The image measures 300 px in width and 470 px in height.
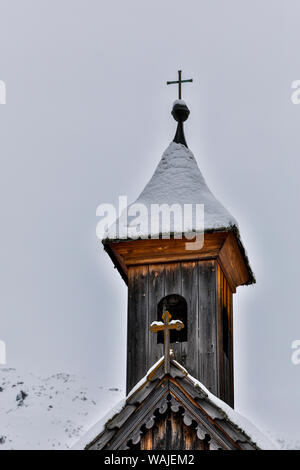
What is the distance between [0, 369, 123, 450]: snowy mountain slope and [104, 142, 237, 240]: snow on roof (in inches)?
357

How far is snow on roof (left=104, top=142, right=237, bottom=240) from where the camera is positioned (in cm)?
1416

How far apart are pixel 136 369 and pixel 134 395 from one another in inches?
110

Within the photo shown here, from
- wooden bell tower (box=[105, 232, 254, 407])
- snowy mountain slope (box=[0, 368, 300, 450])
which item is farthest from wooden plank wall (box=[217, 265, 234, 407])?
snowy mountain slope (box=[0, 368, 300, 450])

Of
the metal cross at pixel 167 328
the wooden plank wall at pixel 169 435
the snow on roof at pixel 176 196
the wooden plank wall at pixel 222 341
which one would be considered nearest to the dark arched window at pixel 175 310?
the wooden plank wall at pixel 222 341

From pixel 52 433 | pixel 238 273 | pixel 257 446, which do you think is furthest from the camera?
pixel 52 433

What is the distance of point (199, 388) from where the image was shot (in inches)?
444

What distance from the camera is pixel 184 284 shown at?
14.4 meters

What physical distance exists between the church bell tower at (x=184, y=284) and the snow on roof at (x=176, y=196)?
14 mm

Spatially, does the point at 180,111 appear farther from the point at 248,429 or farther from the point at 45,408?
the point at 45,408

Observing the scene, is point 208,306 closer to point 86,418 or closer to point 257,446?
point 257,446

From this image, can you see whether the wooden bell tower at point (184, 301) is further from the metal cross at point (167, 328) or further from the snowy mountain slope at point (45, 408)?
the snowy mountain slope at point (45, 408)

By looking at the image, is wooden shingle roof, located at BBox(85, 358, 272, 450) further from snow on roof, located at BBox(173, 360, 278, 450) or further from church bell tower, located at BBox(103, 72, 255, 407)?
church bell tower, located at BBox(103, 72, 255, 407)

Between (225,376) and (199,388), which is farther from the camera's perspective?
(225,376)

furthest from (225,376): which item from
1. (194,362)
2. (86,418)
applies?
(86,418)
